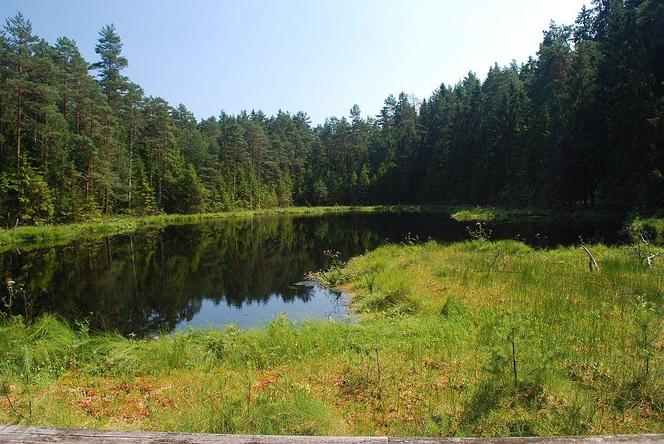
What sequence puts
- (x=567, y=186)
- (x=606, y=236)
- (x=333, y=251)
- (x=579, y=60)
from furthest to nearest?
(x=579, y=60) → (x=567, y=186) → (x=333, y=251) → (x=606, y=236)

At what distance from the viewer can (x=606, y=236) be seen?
1119 inches

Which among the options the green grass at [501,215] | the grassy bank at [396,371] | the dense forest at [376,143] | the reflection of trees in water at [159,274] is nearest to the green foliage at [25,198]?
the dense forest at [376,143]

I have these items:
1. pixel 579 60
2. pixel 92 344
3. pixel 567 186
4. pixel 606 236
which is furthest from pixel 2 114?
pixel 579 60

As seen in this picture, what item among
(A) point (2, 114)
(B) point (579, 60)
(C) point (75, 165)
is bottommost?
(C) point (75, 165)

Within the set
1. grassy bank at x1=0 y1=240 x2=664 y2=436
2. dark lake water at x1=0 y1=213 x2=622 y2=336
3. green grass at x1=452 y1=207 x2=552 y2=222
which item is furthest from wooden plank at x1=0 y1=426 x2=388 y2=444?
green grass at x1=452 y1=207 x2=552 y2=222

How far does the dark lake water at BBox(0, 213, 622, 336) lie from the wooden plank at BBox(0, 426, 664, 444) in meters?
10.0

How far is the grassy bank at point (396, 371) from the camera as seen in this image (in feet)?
17.1

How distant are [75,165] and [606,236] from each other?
169 ft

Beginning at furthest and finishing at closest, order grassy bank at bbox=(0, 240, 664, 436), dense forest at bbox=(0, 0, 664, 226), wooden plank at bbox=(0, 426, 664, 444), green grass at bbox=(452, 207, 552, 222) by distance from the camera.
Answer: green grass at bbox=(452, 207, 552, 222) → dense forest at bbox=(0, 0, 664, 226) → grassy bank at bbox=(0, 240, 664, 436) → wooden plank at bbox=(0, 426, 664, 444)

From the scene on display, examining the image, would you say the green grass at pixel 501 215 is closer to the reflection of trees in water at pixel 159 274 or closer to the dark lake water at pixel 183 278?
the dark lake water at pixel 183 278

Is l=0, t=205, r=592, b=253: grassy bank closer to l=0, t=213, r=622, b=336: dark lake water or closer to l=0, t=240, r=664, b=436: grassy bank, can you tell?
l=0, t=213, r=622, b=336: dark lake water

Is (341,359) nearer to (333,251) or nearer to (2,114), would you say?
(333,251)

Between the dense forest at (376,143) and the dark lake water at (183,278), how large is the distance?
33.0ft

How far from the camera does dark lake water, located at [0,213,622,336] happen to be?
15.5 metres
